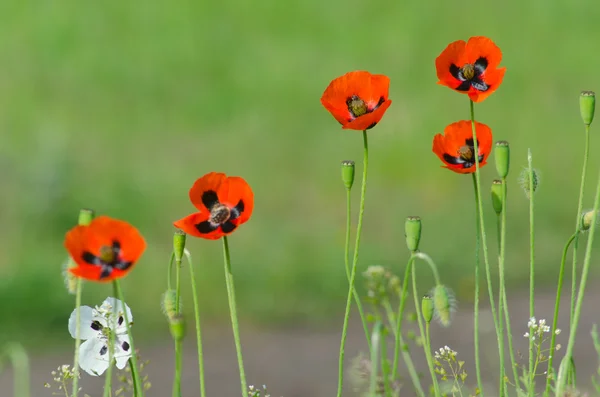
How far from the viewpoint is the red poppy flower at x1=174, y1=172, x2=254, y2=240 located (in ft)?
5.08

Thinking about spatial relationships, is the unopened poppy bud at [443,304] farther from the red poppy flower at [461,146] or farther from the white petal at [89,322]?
the white petal at [89,322]

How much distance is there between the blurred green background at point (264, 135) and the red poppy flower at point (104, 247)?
3.51 meters

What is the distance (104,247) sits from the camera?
1.34 metres

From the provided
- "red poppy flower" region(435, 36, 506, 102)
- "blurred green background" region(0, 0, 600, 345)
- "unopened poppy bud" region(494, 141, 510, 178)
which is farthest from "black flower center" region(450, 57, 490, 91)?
"blurred green background" region(0, 0, 600, 345)

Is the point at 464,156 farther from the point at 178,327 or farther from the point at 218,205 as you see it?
the point at 178,327

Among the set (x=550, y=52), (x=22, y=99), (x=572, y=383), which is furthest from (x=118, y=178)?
(x=572, y=383)

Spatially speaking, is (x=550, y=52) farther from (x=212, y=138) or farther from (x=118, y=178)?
(x=118, y=178)

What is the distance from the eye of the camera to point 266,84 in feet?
24.2

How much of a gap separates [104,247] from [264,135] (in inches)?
214

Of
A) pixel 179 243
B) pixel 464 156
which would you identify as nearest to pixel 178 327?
pixel 179 243

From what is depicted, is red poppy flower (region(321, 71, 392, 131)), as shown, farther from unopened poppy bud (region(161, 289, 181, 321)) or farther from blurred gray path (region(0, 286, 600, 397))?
blurred gray path (region(0, 286, 600, 397))

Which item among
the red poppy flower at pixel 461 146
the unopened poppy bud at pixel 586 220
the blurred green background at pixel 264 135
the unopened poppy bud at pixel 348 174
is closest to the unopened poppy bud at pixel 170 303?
the unopened poppy bud at pixel 348 174

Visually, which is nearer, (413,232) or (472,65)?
(413,232)

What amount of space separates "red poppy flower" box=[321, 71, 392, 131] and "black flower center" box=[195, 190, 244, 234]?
0.79 feet
